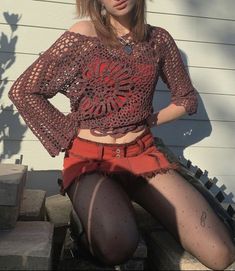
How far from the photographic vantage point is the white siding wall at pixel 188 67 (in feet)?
10.4

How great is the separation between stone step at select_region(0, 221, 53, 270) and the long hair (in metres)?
1.00

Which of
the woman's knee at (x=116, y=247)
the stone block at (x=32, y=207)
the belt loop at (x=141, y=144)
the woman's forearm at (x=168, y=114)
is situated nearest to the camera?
the woman's knee at (x=116, y=247)

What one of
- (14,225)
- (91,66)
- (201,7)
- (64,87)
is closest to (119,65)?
(91,66)

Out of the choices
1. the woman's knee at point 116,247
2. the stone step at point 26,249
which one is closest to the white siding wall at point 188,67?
the stone step at point 26,249

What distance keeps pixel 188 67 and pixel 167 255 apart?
1549mm

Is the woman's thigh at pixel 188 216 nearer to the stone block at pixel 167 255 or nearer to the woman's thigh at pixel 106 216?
the stone block at pixel 167 255

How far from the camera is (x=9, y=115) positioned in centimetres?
320

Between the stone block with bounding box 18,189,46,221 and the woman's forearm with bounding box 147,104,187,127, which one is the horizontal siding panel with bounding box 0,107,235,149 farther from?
the stone block with bounding box 18,189,46,221

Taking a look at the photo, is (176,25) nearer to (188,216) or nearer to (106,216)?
(188,216)

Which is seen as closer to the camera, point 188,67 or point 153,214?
point 153,214

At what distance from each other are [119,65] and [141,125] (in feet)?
1.09

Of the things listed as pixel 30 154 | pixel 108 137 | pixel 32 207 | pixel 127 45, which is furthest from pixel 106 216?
pixel 30 154

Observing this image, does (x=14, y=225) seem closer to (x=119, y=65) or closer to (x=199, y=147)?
(x=119, y=65)

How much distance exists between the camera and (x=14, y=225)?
2.35 metres
